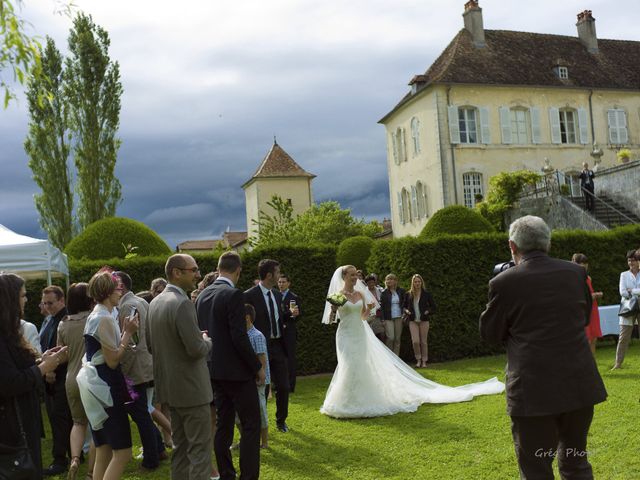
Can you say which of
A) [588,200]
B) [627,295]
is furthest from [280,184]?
[627,295]

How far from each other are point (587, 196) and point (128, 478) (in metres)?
23.6

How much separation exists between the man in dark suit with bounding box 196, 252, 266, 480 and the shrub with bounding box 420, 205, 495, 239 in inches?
523

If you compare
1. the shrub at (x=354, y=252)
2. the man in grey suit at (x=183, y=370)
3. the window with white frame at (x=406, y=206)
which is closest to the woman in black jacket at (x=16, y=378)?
the man in grey suit at (x=183, y=370)

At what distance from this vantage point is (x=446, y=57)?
37375mm

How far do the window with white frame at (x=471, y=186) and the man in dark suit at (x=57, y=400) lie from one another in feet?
98.5

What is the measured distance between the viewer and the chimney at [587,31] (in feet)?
132

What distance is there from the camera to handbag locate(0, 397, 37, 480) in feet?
11.6

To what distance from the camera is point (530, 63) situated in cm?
3784

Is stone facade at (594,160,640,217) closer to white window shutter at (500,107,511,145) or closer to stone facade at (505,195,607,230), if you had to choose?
stone facade at (505,195,607,230)

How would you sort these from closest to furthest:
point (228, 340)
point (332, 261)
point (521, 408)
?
point (521, 408) < point (228, 340) < point (332, 261)

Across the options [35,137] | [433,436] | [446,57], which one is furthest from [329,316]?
[446,57]

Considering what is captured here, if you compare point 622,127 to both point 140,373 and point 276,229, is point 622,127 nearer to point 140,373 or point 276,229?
point 276,229

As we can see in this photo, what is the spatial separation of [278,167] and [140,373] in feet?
178

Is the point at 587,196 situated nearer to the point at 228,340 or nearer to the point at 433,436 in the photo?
the point at 433,436
